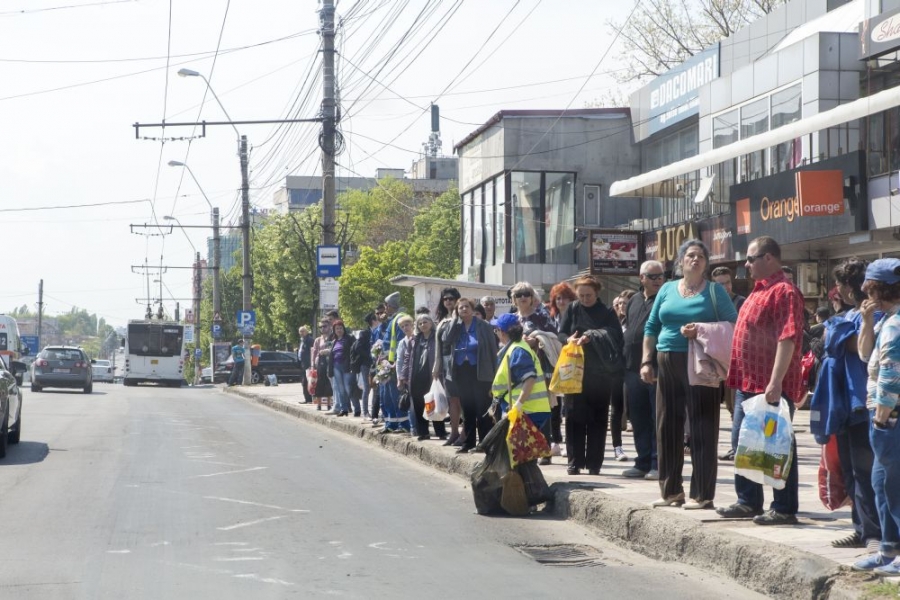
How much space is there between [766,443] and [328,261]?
18.5m

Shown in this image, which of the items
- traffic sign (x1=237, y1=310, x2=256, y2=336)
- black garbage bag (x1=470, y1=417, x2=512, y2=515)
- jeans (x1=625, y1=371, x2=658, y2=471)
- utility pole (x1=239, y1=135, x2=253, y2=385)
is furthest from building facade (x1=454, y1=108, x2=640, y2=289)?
black garbage bag (x1=470, y1=417, x2=512, y2=515)

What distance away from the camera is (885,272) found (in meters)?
5.85

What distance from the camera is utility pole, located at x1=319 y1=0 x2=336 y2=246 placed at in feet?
81.8

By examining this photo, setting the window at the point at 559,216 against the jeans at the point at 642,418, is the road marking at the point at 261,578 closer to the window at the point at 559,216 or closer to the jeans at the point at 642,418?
the jeans at the point at 642,418

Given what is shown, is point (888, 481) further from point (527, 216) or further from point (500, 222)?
point (500, 222)

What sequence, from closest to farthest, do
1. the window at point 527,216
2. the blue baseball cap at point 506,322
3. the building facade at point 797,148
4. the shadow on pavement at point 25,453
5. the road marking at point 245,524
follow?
1. the road marking at point 245,524
2. the blue baseball cap at point 506,322
3. the shadow on pavement at point 25,453
4. the building facade at point 797,148
5. the window at point 527,216

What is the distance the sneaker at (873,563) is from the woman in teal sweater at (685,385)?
218cm

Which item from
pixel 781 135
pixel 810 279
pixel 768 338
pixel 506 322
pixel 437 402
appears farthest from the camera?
pixel 810 279

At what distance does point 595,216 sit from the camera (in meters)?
37.7

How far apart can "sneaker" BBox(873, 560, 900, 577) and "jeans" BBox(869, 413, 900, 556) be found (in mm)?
110

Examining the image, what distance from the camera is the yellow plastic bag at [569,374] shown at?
10.5m

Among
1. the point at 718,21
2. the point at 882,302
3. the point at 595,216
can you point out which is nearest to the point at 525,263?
the point at 595,216

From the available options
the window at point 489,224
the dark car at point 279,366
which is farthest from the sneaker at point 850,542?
the dark car at point 279,366

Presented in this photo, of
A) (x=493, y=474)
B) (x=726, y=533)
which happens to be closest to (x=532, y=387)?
(x=493, y=474)
